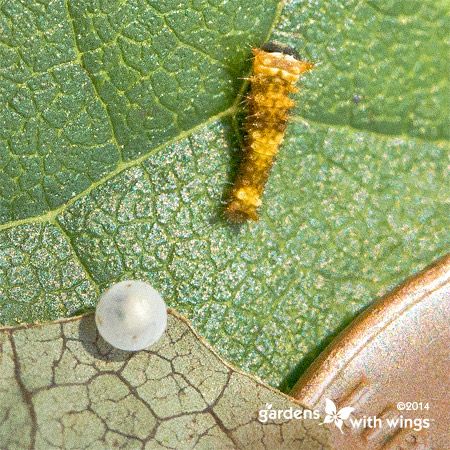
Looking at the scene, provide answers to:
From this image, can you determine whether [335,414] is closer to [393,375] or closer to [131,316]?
[393,375]

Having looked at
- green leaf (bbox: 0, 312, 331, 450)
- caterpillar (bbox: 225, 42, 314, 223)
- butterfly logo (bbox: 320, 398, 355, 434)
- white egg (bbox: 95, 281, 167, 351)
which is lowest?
green leaf (bbox: 0, 312, 331, 450)

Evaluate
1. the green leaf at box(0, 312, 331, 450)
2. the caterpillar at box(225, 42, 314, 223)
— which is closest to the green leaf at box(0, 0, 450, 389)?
the caterpillar at box(225, 42, 314, 223)

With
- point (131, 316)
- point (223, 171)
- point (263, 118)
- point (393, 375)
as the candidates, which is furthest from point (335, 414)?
point (263, 118)

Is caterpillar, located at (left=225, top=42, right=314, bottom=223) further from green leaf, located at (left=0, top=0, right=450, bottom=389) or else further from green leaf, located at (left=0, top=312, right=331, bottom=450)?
green leaf, located at (left=0, top=312, right=331, bottom=450)

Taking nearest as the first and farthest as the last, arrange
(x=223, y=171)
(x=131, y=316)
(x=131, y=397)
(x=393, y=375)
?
(x=131, y=316), (x=131, y=397), (x=393, y=375), (x=223, y=171)

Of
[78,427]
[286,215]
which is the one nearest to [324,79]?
[286,215]

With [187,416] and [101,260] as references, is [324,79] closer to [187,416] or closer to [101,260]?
[101,260]

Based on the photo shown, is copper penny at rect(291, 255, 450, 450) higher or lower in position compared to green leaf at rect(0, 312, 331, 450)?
higher
